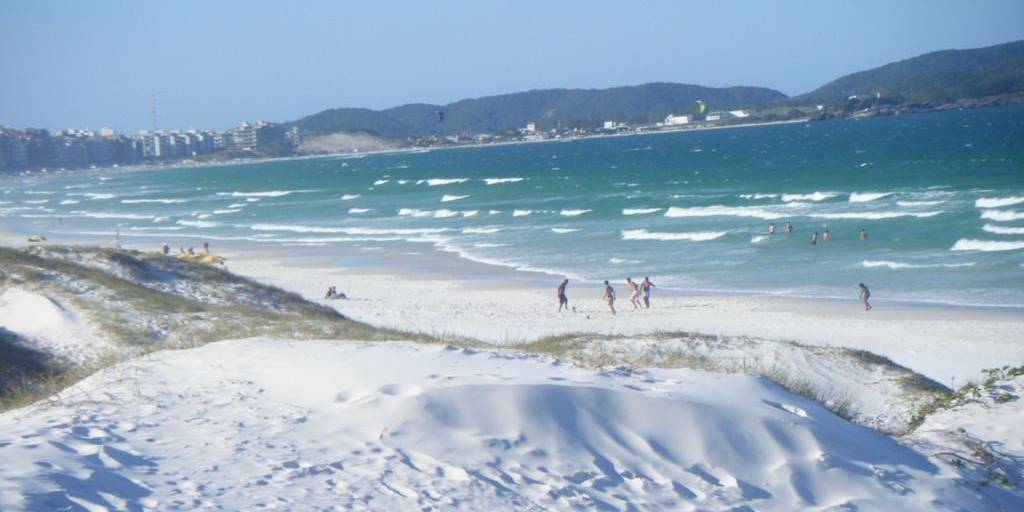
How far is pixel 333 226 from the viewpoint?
2108 inches

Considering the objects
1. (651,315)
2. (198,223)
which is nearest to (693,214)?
(651,315)

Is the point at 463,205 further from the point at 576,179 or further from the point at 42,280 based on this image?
the point at 42,280

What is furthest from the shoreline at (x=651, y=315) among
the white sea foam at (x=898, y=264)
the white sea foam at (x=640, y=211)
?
the white sea foam at (x=640, y=211)

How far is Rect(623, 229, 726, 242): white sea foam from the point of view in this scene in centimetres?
3897

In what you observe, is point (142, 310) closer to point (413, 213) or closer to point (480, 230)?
point (480, 230)

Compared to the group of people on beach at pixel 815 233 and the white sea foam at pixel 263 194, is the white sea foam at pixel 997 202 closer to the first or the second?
the group of people on beach at pixel 815 233

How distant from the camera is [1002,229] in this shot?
35.1m

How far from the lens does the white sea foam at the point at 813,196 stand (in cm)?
5127

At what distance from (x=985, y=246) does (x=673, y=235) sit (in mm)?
11933

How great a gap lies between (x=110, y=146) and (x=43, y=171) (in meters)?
22.2

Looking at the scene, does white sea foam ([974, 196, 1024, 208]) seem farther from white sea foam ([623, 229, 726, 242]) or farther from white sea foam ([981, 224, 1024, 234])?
white sea foam ([623, 229, 726, 242])

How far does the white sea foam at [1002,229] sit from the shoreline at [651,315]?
11.8 m

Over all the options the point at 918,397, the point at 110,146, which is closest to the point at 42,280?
the point at 918,397

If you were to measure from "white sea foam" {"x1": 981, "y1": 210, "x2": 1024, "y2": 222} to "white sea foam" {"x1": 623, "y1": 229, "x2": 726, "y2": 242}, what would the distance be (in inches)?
389
